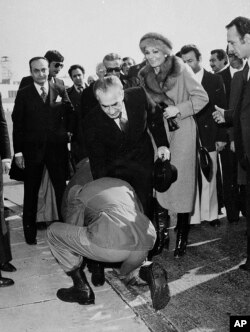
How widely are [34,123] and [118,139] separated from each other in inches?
65.3

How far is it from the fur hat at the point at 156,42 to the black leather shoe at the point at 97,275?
6.29ft

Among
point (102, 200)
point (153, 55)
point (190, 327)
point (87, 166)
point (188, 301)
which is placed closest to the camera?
point (102, 200)

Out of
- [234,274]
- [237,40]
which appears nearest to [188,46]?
[237,40]

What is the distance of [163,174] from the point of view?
3.59 metres

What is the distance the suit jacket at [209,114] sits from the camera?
4.86 m

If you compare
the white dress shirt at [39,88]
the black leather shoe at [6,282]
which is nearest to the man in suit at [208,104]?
the white dress shirt at [39,88]

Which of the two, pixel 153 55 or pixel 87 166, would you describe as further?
pixel 153 55

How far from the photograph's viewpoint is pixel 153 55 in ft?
12.7

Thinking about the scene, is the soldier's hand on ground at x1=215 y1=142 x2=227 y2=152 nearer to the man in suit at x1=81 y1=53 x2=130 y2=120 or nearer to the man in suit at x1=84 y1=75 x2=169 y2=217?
the man in suit at x1=81 y1=53 x2=130 y2=120

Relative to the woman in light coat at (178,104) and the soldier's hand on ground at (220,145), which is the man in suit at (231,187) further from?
the woman in light coat at (178,104)

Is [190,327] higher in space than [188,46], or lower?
lower

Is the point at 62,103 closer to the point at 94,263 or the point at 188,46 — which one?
the point at 188,46

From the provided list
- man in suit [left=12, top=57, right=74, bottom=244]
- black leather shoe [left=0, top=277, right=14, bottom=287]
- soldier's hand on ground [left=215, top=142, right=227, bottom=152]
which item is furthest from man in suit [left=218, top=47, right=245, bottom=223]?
black leather shoe [left=0, top=277, right=14, bottom=287]

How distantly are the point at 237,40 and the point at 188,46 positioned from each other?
145 cm
